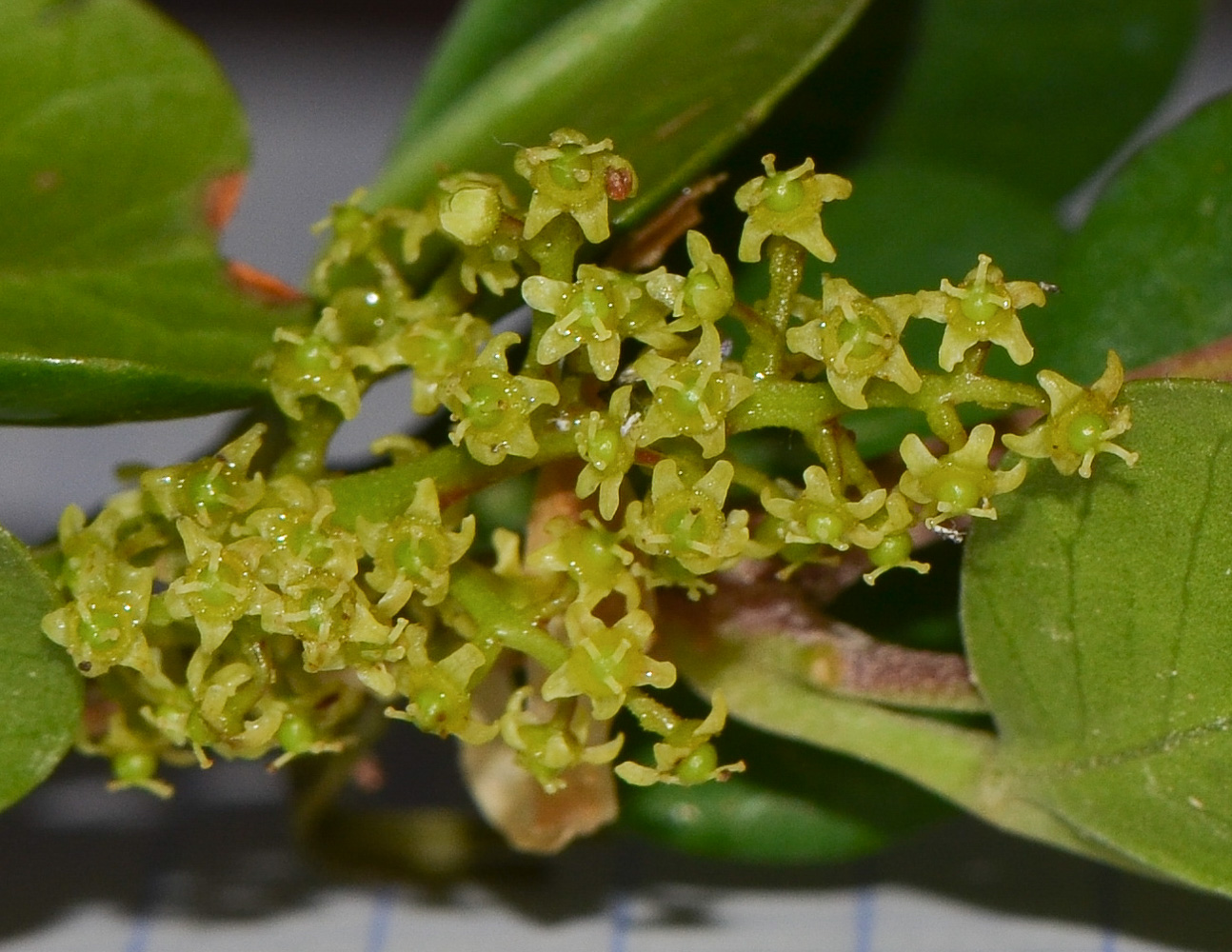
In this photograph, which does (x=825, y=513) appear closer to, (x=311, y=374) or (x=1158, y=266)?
(x=311, y=374)

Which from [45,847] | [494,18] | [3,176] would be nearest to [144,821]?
[45,847]

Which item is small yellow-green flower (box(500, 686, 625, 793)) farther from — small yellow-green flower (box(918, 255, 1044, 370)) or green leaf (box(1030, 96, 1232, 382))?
green leaf (box(1030, 96, 1232, 382))

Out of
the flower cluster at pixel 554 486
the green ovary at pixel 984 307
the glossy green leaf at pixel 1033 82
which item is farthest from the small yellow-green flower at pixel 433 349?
the glossy green leaf at pixel 1033 82

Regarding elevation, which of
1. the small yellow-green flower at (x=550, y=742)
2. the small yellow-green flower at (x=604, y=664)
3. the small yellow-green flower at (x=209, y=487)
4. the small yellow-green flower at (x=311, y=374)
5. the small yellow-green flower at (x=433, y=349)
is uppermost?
the small yellow-green flower at (x=433, y=349)

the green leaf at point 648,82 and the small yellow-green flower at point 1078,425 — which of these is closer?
the small yellow-green flower at point 1078,425

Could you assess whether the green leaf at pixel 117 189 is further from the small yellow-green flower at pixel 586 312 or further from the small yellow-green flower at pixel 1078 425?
the small yellow-green flower at pixel 1078 425

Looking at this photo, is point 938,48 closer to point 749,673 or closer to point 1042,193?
point 1042,193

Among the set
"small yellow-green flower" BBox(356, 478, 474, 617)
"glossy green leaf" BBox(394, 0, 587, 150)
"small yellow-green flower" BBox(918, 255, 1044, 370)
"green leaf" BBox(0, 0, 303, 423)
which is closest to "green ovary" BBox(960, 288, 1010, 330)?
"small yellow-green flower" BBox(918, 255, 1044, 370)

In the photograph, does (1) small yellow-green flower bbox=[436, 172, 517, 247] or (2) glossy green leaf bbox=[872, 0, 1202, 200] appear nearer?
(1) small yellow-green flower bbox=[436, 172, 517, 247]
